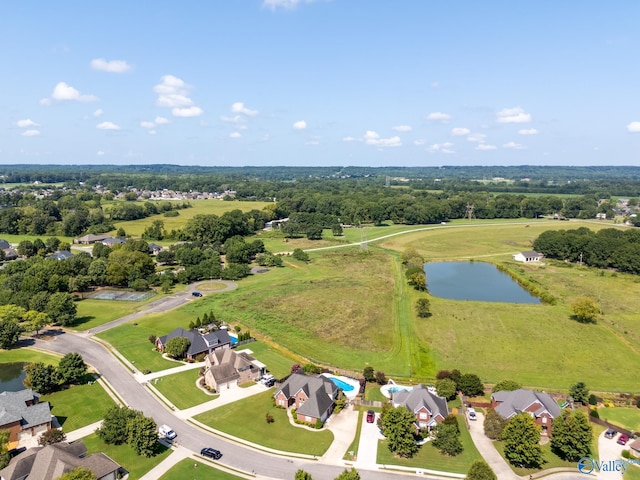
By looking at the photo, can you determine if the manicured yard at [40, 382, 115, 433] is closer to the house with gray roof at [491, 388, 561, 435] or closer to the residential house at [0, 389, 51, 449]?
the residential house at [0, 389, 51, 449]

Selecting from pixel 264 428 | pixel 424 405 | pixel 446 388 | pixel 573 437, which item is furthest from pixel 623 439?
pixel 264 428

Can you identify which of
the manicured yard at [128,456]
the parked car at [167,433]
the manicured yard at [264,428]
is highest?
the parked car at [167,433]

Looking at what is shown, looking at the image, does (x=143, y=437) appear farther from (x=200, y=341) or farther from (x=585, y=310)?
(x=585, y=310)

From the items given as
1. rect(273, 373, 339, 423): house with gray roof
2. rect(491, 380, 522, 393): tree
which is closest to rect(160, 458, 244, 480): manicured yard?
rect(273, 373, 339, 423): house with gray roof

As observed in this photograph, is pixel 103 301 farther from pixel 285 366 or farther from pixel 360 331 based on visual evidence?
pixel 360 331

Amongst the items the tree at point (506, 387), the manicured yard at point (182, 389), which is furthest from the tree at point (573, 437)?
the manicured yard at point (182, 389)

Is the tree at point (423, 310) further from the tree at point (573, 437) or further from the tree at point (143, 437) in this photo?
the tree at point (143, 437)
